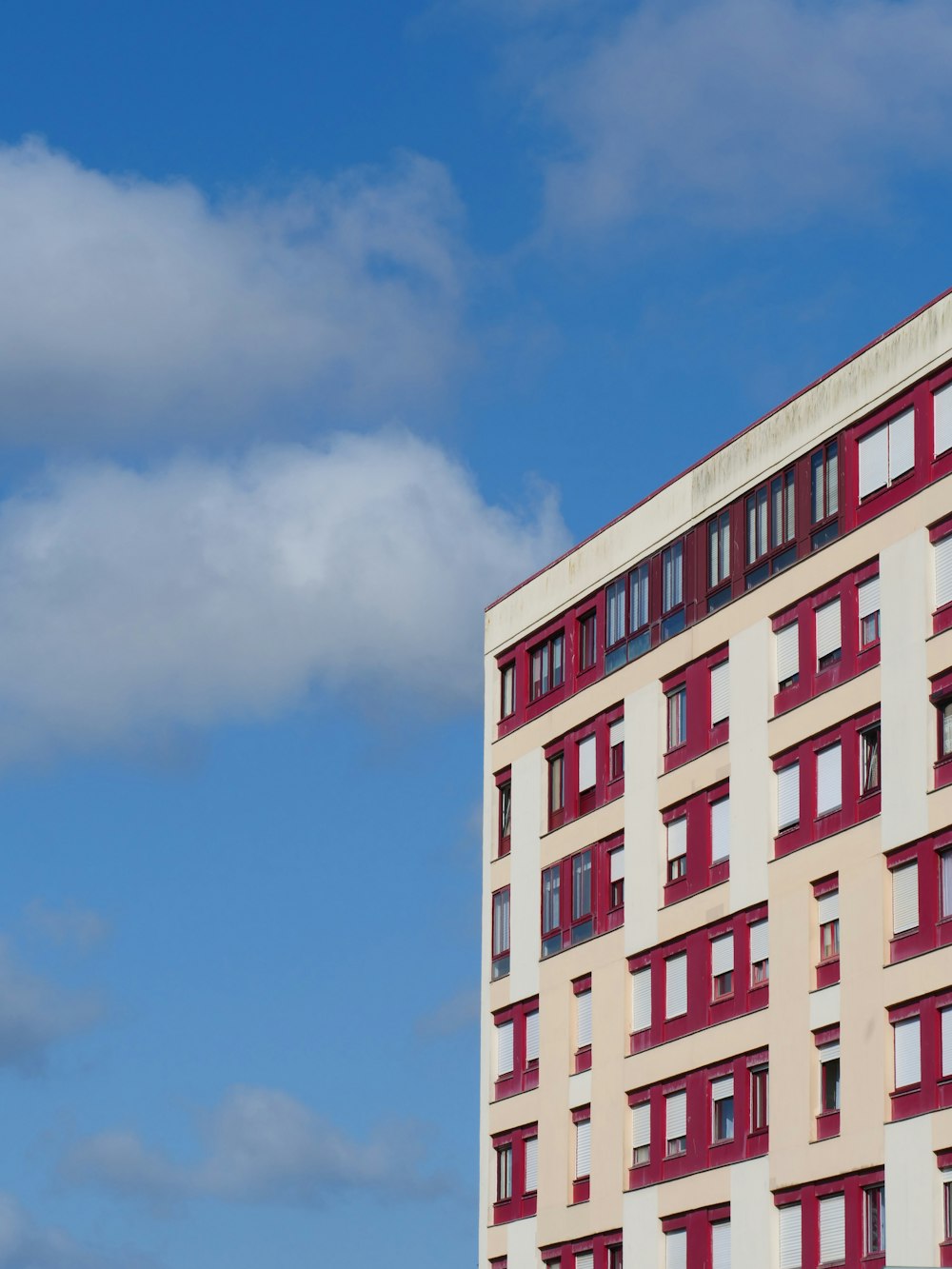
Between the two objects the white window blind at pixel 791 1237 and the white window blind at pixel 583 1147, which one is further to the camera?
the white window blind at pixel 583 1147

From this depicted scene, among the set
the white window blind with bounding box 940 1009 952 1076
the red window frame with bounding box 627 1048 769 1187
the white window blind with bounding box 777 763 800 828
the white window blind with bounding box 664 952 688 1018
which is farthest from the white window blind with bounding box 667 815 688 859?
the white window blind with bounding box 940 1009 952 1076

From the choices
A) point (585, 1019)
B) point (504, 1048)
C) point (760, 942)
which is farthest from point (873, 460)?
point (504, 1048)

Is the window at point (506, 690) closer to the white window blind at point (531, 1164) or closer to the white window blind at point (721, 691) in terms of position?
the white window blind at point (721, 691)

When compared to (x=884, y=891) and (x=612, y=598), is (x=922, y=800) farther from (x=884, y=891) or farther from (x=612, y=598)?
(x=612, y=598)

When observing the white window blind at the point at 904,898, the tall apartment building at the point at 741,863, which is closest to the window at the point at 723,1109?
the tall apartment building at the point at 741,863

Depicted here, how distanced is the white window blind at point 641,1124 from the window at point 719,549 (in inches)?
537

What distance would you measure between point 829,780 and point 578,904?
12430mm

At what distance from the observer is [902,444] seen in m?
60.2

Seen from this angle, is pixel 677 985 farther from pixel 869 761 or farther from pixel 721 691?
pixel 869 761

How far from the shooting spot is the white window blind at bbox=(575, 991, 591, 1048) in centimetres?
7038

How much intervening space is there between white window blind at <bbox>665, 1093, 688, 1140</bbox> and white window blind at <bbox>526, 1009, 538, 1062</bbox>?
7272mm

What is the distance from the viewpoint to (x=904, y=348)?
60.3m

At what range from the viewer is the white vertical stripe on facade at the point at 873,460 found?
199 feet

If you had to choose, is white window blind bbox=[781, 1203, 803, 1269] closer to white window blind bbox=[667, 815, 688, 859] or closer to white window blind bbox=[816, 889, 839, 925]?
white window blind bbox=[816, 889, 839, 925]
